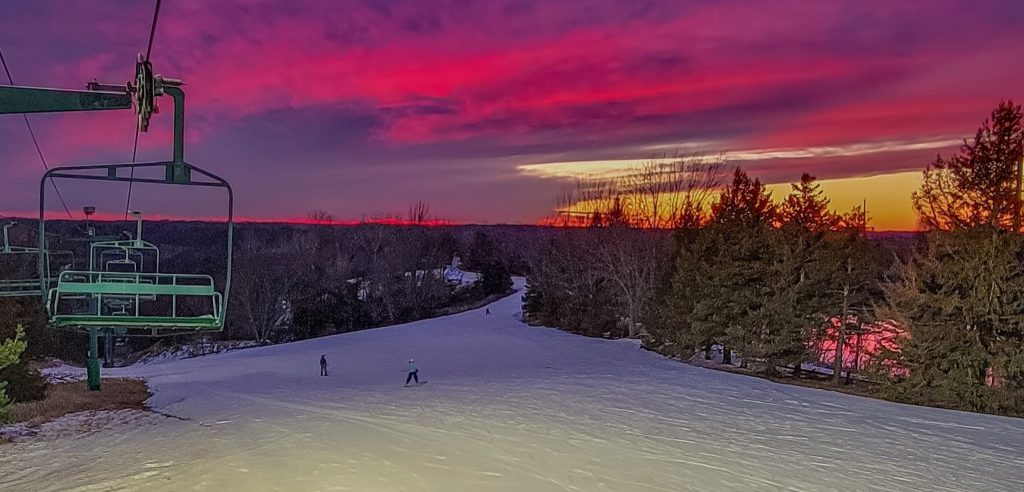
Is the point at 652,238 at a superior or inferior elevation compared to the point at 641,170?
inferior

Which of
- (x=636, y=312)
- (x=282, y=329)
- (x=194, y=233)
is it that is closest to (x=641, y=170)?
(x=636, y=312)


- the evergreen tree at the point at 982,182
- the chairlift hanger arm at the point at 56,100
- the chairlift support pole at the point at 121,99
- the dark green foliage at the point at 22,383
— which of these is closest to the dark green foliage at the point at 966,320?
the evergreen tree at the point at 982,182

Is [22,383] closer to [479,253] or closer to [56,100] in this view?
[56,100]

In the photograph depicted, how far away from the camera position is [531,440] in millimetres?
14820

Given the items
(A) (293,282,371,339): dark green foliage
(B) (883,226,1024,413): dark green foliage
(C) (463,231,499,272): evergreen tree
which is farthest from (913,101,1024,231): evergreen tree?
(C) (463,231,499,272): evergreen tree

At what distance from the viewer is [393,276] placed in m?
69.2

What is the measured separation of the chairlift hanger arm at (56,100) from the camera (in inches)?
224

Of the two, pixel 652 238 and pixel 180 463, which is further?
pixel 652 238

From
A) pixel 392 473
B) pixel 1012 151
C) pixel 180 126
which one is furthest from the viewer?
pixel 1012 151

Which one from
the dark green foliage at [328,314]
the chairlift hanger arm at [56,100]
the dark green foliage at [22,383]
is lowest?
the dark green foliage at [328,314]

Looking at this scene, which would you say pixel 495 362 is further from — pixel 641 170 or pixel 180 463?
pixel 641 170

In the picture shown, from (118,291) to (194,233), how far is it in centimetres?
10126

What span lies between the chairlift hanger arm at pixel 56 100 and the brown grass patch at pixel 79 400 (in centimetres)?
1486

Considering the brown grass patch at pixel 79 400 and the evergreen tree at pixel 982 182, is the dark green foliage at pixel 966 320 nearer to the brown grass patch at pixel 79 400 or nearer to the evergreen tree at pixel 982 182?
the evergreen tree at pixel 982 182
